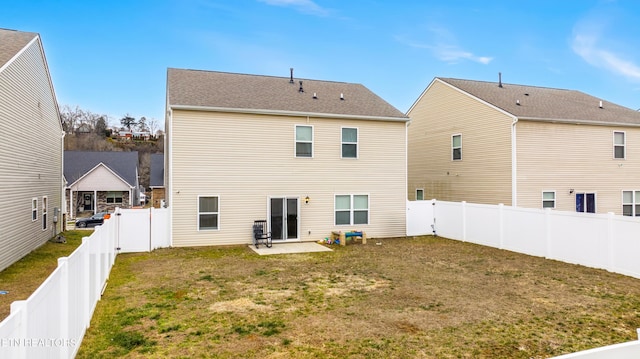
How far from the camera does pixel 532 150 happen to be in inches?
622

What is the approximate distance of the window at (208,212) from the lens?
538 inches

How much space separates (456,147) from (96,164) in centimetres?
3118

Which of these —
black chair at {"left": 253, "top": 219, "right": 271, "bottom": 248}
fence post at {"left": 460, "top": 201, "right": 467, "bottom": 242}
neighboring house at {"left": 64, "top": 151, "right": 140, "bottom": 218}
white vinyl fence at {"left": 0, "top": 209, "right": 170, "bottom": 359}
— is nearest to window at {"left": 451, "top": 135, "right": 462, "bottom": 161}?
fence post at {"left": 460, "top": 201, "right": 467, "bottom": 242}

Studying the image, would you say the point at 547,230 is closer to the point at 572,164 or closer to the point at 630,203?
the point at 572,164

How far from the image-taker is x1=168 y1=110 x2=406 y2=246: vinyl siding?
13523 millimetres

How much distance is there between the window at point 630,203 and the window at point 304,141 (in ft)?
47.9

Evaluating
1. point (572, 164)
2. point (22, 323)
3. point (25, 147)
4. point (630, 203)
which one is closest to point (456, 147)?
point (572, 164)

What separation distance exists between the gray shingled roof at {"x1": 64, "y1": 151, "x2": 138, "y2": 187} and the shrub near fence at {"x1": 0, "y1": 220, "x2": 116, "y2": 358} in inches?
1251

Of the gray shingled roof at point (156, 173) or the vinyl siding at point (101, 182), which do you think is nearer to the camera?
the vinyl siding at point (101, 182)

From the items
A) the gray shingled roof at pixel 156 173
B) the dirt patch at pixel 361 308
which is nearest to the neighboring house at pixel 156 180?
the gray shingled roof at pixel 156 173

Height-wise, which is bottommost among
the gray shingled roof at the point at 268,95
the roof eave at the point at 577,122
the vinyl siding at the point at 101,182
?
the vinyl siding at the point at 101,182

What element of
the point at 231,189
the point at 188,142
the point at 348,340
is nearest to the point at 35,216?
the point at 188,142

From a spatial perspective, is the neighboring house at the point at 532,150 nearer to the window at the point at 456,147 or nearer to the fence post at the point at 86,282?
the window at the point at 456,147

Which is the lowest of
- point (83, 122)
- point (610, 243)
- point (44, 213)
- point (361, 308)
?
point (361, 308)
